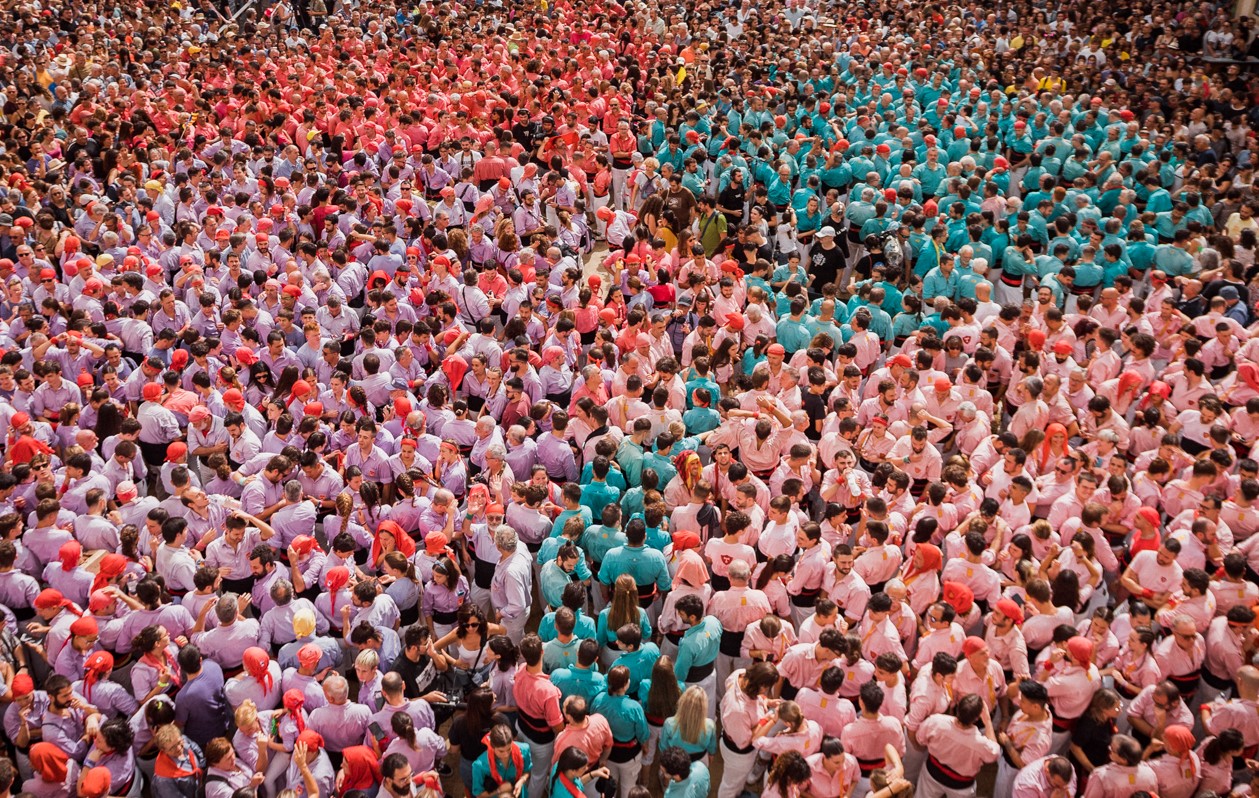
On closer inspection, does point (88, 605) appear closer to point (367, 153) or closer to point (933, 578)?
point (933, 578)

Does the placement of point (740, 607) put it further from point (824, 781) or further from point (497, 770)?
point (497, 770)

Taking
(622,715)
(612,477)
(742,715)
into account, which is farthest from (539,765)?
(612,477)

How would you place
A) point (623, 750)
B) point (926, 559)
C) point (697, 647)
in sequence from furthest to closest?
point (926, 559) < point (697, 647) < point (623, 750)

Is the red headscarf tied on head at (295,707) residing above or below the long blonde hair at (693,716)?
below

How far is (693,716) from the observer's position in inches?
245

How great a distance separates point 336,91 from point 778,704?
1335 centimetres

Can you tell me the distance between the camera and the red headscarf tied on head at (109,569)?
721 cm

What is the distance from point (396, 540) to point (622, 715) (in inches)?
91.2

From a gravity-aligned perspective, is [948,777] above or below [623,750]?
above

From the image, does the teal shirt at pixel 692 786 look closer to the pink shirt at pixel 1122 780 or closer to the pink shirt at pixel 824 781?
the pink shirt at pixel 824 781

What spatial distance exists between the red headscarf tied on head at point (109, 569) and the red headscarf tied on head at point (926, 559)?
559 centimetres

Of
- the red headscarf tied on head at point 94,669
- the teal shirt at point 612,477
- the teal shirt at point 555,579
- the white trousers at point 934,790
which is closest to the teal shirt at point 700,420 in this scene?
the teal shirt at point 612,477

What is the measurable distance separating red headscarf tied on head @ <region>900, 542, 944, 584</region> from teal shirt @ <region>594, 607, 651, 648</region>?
1916 millimetres

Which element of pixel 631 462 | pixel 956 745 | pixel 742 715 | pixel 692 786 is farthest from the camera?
pixel 631 462
